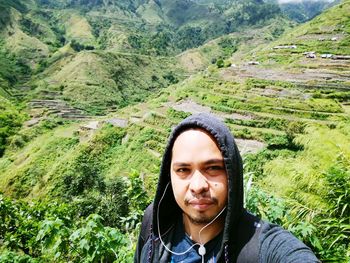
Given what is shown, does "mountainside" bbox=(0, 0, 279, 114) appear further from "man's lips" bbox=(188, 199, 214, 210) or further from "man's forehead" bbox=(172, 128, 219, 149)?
"man's lips" bbox=(188, 199, 214, 210)

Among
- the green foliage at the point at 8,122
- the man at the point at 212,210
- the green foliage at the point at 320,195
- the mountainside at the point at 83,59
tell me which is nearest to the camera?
the man at the point at 212,210

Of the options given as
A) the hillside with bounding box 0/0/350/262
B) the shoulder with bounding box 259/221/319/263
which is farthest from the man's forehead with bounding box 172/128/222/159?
the hillside with bounding box 0/0/350/262

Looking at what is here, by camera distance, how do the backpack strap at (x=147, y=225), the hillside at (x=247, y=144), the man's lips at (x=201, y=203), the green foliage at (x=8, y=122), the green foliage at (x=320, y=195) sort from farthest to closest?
the green foliage at (x=8, y=122) < the hillside at (x=247, y=144) < the green foliage at (x=320, y=195) < the backpack strap at (x=147, y=225) < the man's lips at (x=201, y=203)

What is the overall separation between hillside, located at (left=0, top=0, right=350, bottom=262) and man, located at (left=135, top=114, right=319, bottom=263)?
4.26 ft

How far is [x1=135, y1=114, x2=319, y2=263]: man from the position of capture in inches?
57.2

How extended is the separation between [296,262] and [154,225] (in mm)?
745

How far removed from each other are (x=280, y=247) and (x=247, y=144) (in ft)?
91.4

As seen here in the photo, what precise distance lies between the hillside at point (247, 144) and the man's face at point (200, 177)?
1388 mm

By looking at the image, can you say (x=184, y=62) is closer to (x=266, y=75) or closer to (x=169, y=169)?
(x=266, y=75)

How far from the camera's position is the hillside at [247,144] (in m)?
3.63

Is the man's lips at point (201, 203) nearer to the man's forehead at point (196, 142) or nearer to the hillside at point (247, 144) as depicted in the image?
the man's forehead at point (196, 142)

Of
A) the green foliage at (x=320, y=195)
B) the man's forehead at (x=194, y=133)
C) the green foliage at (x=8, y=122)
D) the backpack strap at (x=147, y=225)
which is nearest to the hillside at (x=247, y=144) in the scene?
the green foliage at (x=320, y=195)

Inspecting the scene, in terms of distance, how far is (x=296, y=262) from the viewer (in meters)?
1.30

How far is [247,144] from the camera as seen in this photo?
94.3 ft
